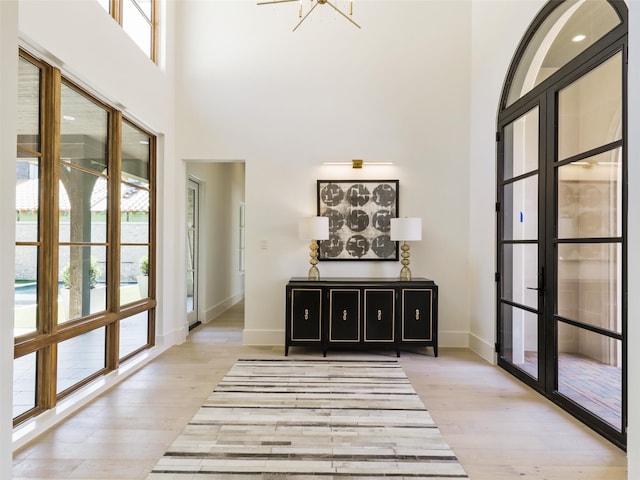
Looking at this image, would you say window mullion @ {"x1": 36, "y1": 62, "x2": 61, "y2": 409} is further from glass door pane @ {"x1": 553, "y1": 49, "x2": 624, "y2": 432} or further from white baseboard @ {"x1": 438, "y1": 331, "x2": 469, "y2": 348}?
white baseboard @ {"x1": 438, "y1": 331, "x2": 469, "y2": 348}

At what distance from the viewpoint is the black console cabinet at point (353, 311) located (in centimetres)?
425

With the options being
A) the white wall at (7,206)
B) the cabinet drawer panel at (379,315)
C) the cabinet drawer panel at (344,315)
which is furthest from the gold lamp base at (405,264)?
the white wall at (7,206)

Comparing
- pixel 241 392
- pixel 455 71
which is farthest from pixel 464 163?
pixel 241 392

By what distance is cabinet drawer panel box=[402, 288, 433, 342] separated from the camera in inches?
168

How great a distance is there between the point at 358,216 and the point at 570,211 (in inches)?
90.0

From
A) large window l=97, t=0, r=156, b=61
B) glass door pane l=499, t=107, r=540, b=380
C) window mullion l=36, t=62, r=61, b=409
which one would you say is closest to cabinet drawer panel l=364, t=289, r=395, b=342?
glass door pane l=499, t=107, r=540, b=380

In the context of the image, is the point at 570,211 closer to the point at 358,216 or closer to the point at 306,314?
the point at 358,216

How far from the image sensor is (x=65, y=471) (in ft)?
6.89

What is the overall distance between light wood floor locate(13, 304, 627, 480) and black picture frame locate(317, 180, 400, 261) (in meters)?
1.38

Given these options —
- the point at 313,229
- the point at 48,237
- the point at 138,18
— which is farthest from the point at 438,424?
the point at 138,18

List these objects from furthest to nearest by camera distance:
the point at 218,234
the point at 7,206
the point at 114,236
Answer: the point at 218,234, the point at 114,236, the point at 7,206

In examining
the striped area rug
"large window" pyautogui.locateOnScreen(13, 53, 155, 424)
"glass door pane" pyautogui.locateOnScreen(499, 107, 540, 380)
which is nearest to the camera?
the striped area rug

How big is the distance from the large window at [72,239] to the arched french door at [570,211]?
3.63 meters

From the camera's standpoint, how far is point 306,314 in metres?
4.27
